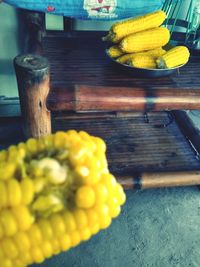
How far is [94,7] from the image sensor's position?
1.70 meters

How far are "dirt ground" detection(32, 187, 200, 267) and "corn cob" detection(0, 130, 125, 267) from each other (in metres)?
0.93

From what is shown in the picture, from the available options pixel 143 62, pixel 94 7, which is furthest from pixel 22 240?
pixel 94 7

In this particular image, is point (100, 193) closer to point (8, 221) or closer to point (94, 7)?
point (8, 221)

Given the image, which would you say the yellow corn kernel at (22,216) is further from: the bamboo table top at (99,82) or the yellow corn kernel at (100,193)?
the bamboo table top at (99,82)

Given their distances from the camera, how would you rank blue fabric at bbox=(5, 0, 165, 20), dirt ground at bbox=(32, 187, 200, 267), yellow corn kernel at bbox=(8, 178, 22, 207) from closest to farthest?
1. yellow corn kernel at bbox=(8, 178, 22, 207)
2. dirt ground at bbox=(32, 187, 200, 267)
3. blue fabric at bbox=(5, 0, 165, 20)

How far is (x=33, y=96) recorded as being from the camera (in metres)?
1.09

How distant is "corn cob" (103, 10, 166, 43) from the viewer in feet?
4.71

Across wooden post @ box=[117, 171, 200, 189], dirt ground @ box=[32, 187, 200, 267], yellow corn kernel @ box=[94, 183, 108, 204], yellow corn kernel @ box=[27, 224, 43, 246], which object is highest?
yellow corn kernel @ box=[94, 183, 108, 204]

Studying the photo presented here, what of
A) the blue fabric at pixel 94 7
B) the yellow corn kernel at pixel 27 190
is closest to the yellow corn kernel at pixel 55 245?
the yellow corn kernel at pixel 27 190

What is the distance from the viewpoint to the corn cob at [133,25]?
1.44 metres

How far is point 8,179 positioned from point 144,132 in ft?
4.70

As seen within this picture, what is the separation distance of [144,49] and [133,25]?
0.43 feet

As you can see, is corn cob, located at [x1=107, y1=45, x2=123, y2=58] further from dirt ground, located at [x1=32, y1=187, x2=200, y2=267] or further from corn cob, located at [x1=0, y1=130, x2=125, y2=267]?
corn cob, located at [x1=0, y1=130, x2=125, y2=267]

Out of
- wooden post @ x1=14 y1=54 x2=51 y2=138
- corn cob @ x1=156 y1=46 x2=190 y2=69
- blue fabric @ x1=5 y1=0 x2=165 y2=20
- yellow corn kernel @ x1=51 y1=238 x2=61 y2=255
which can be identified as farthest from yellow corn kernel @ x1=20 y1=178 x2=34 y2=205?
blue fabric @ x1=5 y1=0 x2=165 y2=20
